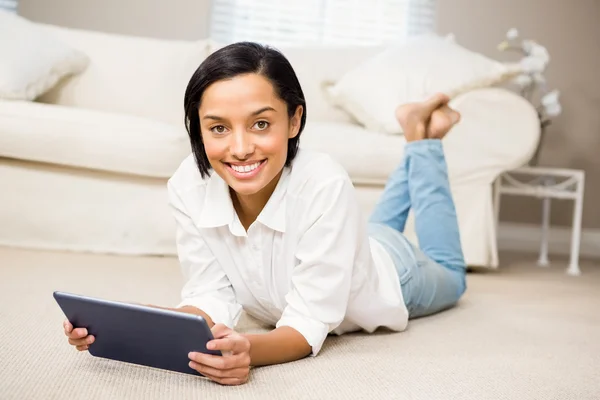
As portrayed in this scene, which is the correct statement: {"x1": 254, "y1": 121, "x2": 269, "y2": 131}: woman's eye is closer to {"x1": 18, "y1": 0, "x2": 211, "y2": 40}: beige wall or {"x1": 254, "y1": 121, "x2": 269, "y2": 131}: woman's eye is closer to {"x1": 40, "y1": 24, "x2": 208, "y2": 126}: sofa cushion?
{"x1": 40, "y1": 24, "x2": 208, "y2": 126}: sofa cushion

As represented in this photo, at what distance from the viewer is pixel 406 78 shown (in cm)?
293

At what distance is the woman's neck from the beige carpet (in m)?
0.28

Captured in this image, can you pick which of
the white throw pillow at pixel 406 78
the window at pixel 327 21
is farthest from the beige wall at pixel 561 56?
the white throw pillow at pixel 406 78

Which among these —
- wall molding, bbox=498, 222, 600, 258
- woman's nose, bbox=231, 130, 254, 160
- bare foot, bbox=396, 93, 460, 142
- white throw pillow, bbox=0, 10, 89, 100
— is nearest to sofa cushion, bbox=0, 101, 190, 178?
white throw pillow, bbox=0, 10, 89, 100

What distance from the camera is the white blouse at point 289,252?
50.2 inches

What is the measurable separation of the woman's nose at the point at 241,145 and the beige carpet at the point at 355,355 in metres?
0.36

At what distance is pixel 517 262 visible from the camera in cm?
324

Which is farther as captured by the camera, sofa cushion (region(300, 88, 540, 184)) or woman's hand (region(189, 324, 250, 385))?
sofa cushion (region(300, 88, 540, 184))

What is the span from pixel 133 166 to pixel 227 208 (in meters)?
1.17

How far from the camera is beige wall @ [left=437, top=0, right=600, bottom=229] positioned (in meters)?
4.03

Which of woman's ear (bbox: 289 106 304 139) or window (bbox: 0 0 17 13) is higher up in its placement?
window (bbox: 0 0 17 13)

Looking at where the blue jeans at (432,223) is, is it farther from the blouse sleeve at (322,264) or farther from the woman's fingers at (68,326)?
the woman's fingers at (68,326)

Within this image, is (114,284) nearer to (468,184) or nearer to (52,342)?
(52,342)

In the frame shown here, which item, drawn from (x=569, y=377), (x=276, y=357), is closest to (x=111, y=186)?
(x=276, y=357)
